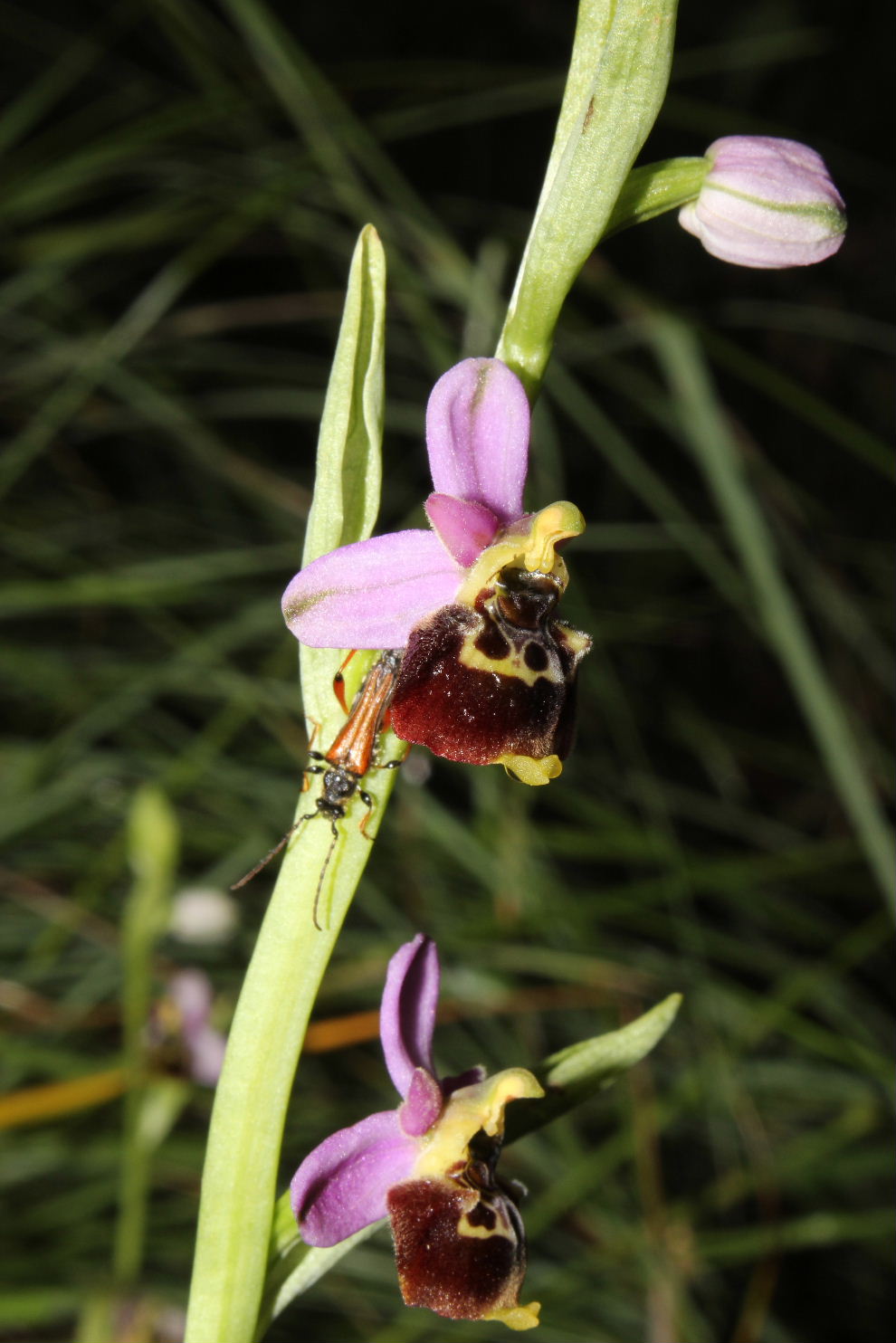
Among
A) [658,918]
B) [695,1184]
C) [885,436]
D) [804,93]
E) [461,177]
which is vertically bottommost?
[695,1184]

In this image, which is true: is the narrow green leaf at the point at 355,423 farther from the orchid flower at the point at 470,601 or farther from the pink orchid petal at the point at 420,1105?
the pink orchid petal at the point at 420,1105

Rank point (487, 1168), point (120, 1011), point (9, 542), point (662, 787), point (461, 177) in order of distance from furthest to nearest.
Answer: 1. point (461, 177)
2. point (662, 787)
3. point (9, 542)
4. point (120, 1011)
5. point (487, 1168)

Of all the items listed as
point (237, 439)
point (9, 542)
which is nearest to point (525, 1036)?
point (9, 542)

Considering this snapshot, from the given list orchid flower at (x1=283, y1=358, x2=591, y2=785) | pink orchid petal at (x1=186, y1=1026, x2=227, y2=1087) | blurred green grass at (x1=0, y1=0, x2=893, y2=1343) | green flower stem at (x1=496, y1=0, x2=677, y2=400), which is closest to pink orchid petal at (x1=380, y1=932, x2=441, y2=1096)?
orchid flower at (x1=283, y1=358, x2=591, y2=785)

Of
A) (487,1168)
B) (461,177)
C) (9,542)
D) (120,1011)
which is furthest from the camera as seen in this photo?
(461,177)

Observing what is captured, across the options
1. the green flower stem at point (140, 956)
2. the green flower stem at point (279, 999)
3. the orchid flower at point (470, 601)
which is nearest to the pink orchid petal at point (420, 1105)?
the green flower stem at point (279, 999)

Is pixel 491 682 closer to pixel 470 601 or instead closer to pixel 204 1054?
pixel 470 601

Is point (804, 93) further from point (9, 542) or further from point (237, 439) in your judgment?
point (9, 542)
